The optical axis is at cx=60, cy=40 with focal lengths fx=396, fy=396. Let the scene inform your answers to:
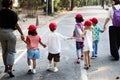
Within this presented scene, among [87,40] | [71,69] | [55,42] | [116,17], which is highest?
[116,17]

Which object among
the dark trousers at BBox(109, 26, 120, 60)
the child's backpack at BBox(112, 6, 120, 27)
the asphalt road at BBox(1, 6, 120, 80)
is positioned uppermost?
the child's backpack at BBox(112, 6, 120, 27)

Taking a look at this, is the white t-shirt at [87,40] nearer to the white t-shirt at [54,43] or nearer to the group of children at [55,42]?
the group of children at [55,42]

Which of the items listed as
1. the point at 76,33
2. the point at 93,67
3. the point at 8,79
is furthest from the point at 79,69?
the point at 8,79

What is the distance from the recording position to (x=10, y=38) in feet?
31.2

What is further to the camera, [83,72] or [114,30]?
[114,30]

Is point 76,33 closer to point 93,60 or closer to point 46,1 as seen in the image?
point 93,60

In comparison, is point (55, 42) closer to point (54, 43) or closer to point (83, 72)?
point (54, 43)

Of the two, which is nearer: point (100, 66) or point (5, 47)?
point (5, 47)

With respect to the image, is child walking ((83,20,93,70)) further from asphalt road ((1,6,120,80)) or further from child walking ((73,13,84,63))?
child walking ((73,13,84,63))

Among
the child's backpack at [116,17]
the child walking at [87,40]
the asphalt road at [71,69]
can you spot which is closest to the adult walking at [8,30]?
the asphalt road at [71,69]

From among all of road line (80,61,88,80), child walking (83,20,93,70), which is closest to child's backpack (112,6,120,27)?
child walking (83,20,93,70)

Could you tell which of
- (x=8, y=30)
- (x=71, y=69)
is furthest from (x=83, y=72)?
(x=8, y=30)

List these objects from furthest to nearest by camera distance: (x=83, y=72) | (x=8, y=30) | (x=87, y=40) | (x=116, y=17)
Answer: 1. (x=116, y=17)
2. (x=87, y=40)
3. (x=83, y=72)
4. (x=8, y=30)

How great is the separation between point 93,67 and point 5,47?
2.68 metres
